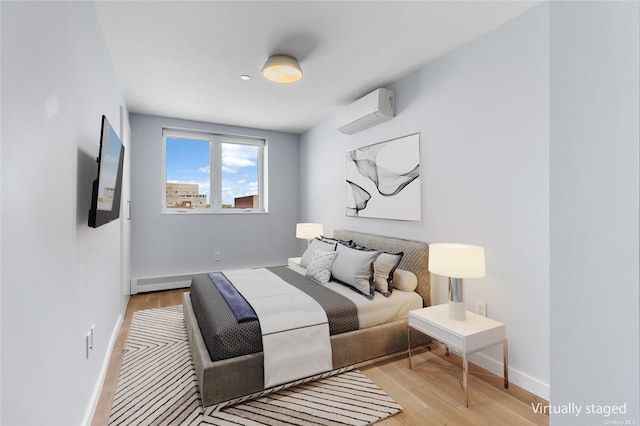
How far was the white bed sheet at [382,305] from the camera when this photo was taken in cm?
242

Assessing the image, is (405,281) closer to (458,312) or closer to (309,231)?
(458,312)

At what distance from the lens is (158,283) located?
4422mm

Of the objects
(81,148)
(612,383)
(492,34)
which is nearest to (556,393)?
(612,383)

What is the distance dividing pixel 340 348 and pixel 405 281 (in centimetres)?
88

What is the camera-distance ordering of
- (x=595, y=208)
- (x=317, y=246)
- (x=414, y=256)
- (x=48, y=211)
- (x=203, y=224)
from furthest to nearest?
(x=203, y=224) < (x=317, y=246) < (x=414, y=256) < (x=48, y=211) < (x=595, y=208)

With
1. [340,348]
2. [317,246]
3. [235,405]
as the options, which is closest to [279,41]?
[317,246]

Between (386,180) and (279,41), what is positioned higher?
(279,41)

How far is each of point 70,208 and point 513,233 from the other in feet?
8.73

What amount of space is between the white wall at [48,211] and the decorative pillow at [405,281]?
7.58 ft

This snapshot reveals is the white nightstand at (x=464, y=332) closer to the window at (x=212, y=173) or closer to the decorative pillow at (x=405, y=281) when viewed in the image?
the decorative pillow at (x=405, y=281)

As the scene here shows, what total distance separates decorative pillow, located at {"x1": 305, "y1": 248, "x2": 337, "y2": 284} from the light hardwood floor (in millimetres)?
862

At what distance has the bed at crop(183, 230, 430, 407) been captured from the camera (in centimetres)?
187

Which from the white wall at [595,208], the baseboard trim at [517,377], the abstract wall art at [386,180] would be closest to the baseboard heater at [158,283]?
the abstract wall art at [386,180]

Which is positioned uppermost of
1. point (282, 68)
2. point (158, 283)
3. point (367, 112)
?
point (282, 68)
